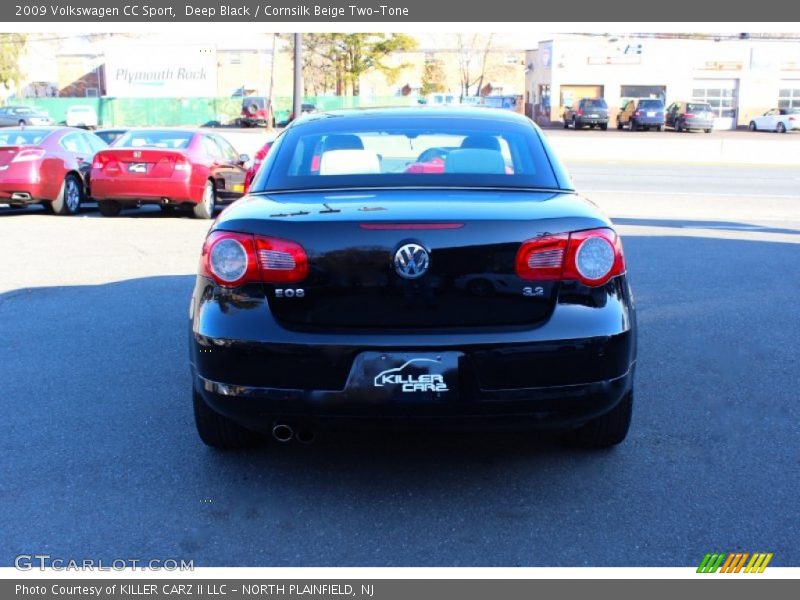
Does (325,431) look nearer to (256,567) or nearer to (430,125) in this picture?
(256,567)

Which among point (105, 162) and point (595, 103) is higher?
point (595, 103)

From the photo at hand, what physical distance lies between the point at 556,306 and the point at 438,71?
240ft

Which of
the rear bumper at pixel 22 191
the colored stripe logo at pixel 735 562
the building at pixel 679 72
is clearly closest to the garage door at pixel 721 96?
the building at pixel 679 72

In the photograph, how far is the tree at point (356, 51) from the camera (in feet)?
195

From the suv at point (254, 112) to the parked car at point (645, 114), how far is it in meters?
21.6

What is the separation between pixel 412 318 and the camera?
362cm

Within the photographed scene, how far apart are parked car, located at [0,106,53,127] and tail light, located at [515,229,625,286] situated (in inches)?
1937

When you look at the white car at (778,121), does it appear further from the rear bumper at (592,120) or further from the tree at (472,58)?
the tree at (472,58)

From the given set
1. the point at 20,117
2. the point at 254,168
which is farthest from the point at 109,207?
the point at 20,117

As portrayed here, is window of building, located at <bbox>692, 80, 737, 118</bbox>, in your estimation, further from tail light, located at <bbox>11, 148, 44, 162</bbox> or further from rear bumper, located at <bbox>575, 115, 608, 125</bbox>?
tail light, located at <bbox>11, 148, 44, 162</bbox>

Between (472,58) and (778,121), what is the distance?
28.5 metres

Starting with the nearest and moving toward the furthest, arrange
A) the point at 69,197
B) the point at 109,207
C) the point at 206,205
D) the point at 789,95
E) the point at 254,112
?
the point at 206,205 < the point at 109,207 < the point at 69,197 < the point at 254,112 < the point at 789,95

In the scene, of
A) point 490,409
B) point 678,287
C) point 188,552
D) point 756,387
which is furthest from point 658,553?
point 678,287

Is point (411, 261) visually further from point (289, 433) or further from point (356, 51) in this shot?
point (356, 51)
